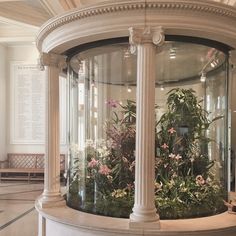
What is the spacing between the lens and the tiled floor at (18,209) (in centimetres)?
519

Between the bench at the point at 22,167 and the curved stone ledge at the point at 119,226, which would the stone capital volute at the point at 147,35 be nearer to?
the curved stone ledge at the point at 119,226

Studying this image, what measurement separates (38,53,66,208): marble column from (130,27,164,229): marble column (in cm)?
116

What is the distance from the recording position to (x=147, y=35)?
119 inches

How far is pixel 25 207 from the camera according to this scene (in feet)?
22.6

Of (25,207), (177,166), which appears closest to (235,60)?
(177,166)

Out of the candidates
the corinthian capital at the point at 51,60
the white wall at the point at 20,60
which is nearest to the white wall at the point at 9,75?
the white wall at the point at 20,60

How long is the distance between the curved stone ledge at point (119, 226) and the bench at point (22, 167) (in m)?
7.21

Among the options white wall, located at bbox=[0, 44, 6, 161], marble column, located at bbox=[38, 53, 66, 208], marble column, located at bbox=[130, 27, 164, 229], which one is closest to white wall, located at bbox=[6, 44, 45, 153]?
white wall, located at bbox=[0, 44, 6, 161]

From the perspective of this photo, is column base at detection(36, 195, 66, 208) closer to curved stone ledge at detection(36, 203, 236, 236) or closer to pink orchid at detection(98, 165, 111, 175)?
curved stone ledge at detection(36, 203, 236, 236)

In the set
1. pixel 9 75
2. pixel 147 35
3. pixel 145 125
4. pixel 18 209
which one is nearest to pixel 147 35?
pixel 147 35

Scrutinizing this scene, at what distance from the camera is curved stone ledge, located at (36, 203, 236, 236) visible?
118 inches

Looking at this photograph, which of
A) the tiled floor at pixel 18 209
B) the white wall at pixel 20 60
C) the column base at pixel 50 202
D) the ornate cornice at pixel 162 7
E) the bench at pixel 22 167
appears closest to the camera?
the ornate cornice at pixel 162 7

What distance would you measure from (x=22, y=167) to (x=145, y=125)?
889 cm

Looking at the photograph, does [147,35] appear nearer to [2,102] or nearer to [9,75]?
[2,102]
